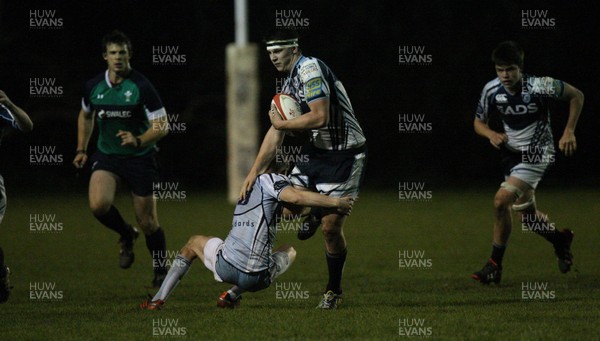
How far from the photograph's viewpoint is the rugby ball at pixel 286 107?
6699 millimetres

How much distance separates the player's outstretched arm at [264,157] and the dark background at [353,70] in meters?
15.1

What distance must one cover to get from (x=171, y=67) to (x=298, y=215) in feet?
55.8

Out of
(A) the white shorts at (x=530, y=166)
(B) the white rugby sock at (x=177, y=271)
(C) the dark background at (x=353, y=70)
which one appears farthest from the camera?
(C) the dark background at (x=353, y=70)

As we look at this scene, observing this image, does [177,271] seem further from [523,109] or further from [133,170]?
[523,109]

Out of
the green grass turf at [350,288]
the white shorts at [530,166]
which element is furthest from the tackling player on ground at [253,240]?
the white shorts at [530,166]

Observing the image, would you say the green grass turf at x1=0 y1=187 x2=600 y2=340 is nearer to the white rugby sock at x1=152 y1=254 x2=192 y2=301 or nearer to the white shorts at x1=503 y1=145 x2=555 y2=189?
the white rugby sock at x1=152 y1=254 x2=192 y2=301

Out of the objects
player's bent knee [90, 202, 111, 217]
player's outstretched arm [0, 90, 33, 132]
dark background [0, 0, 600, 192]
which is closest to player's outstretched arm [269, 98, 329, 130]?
player's outstretched arm [0, 90, 33, 132]

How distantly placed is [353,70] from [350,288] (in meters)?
15.3

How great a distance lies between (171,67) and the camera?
23297 mm

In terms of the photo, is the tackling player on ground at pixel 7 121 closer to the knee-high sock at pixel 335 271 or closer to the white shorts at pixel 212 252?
the white shorts at pixel 212 252

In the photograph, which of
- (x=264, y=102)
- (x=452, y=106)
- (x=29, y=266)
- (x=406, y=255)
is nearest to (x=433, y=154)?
(x=452, y=106)

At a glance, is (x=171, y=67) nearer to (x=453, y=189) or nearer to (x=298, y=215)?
(x=453, y=189)

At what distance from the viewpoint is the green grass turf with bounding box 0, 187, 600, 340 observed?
5.88 metres

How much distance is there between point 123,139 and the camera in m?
8.19
